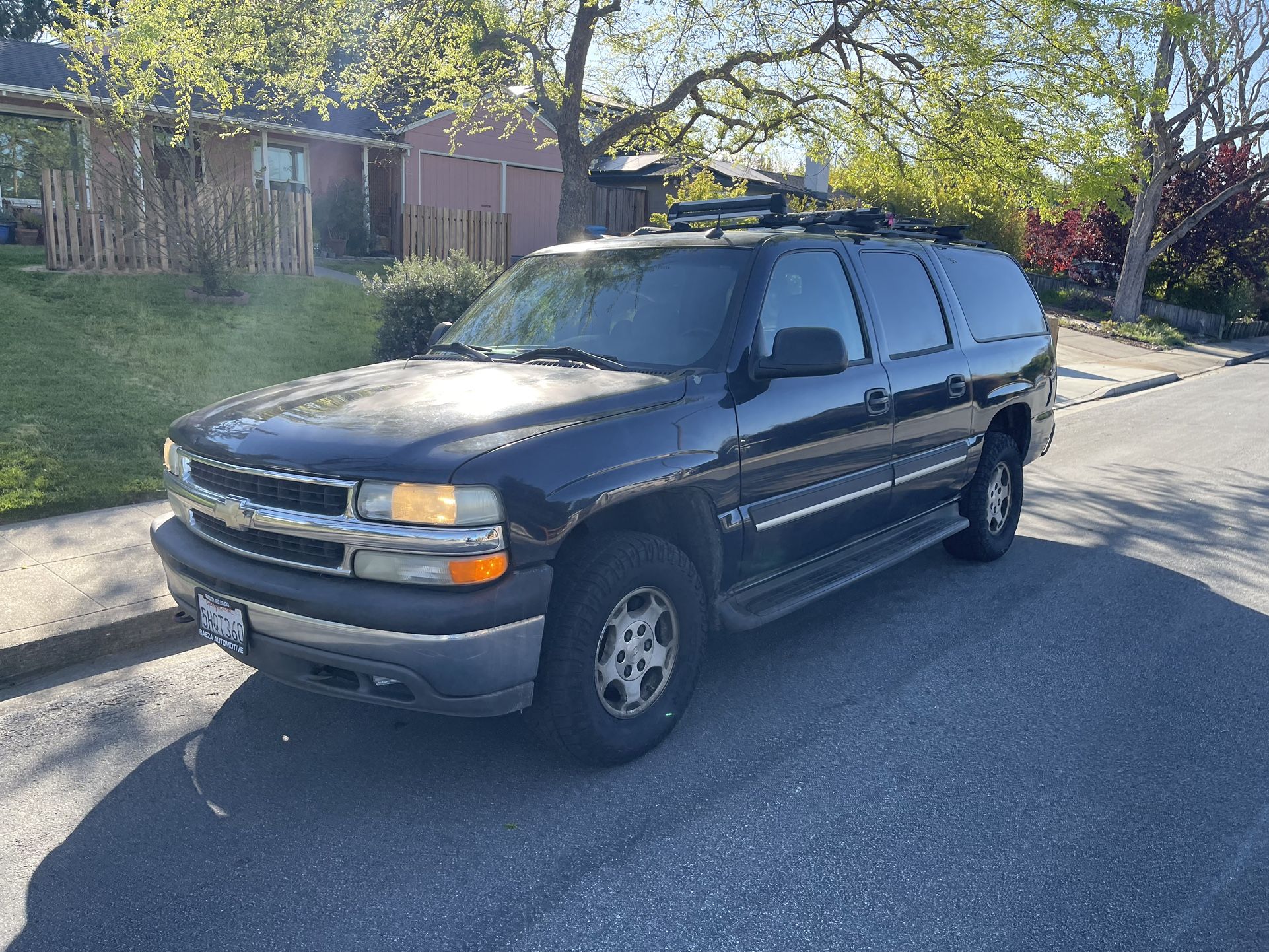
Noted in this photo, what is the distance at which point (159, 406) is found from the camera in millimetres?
8648

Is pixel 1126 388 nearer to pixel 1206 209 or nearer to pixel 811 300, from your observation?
pixel 1206 209

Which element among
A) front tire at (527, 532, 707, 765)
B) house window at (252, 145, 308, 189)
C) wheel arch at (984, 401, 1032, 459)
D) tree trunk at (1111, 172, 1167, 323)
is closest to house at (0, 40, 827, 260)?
house window at (252, 145, 308, 189)

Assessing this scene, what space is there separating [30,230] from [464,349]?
51.3 ft

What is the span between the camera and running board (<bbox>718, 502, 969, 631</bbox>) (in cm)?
417

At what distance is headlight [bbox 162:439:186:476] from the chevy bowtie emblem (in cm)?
41

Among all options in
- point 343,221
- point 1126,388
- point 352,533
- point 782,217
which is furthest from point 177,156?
point 1126,388

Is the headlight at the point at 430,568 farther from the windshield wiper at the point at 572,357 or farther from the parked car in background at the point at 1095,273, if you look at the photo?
the parked car in background at the point at 1095,273

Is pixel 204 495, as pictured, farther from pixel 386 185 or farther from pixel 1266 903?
pixel 386 185

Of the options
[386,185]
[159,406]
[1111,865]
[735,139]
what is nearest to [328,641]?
[1111,865]

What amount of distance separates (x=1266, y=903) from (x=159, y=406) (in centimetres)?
843

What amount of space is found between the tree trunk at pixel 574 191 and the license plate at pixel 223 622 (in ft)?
29.0

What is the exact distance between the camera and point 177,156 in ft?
46.1

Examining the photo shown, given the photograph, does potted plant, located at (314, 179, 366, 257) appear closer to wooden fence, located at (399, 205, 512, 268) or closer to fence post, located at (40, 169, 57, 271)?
wooden fence, located at (399, 205, 512, 268)

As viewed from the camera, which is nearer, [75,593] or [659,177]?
[75,593]
